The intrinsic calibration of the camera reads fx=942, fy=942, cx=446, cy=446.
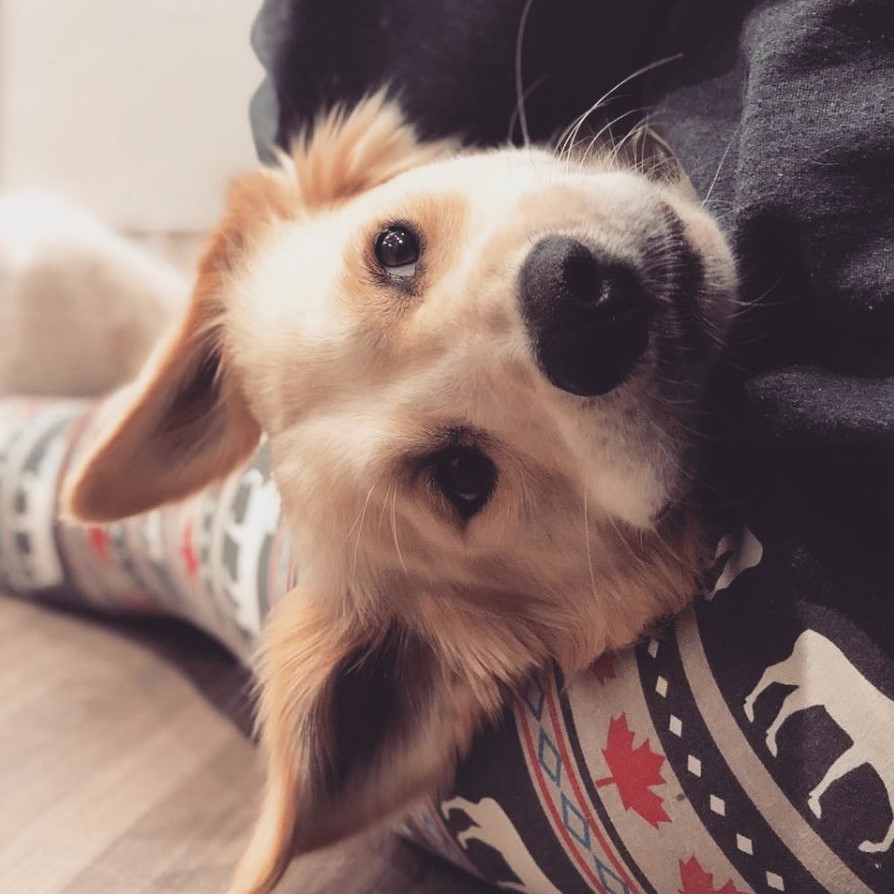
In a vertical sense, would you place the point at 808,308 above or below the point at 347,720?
above

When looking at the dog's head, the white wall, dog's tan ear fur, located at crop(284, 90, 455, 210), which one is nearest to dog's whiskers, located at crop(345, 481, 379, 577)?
the dog's head

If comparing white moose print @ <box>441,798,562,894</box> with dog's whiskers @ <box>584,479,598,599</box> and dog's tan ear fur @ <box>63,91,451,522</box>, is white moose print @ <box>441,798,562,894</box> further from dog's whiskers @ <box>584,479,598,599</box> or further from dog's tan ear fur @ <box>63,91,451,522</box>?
dog's tan ear fur @ <box>63,91,451,522</box>

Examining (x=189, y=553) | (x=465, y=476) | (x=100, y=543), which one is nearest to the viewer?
(x=465, y=476)

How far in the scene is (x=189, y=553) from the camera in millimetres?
1345

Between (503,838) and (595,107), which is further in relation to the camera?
(595,107)

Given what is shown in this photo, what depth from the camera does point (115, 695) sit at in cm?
132

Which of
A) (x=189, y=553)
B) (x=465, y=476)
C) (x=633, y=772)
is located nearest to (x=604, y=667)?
(x=633, y=772)

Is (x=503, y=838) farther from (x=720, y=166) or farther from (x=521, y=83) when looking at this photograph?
(x=521, y=83)

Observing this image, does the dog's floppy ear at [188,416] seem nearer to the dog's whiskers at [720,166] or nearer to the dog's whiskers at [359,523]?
the dog's whiskers at [359,523]

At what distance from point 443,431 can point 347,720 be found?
1.11 feet

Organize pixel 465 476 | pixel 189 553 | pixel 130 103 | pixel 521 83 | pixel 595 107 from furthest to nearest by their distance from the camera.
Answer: pixel 130 103
pixel 189 553
pixel 521 83
pixel 595 107
pixel 465 476

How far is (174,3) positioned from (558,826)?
4.18 ft

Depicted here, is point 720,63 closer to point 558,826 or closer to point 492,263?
point 492,263

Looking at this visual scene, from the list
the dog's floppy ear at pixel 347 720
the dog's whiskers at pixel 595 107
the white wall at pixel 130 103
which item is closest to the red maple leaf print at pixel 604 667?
the dog's floppy ear at pixel 347 720
